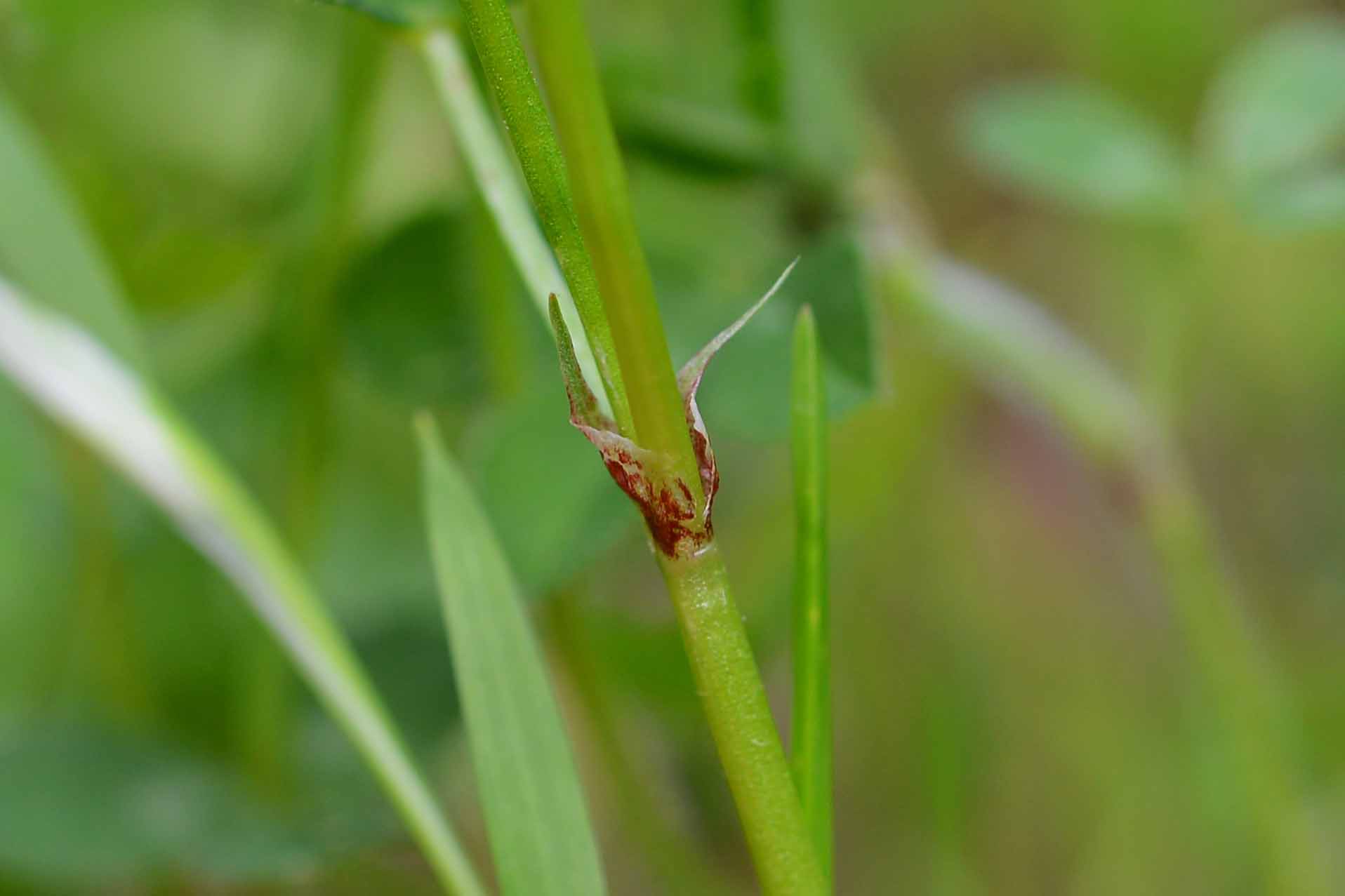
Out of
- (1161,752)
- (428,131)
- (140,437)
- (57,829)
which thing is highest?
(140,437)

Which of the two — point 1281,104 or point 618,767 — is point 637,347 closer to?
point 618,767

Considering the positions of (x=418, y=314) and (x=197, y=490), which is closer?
(x=197, y=490)

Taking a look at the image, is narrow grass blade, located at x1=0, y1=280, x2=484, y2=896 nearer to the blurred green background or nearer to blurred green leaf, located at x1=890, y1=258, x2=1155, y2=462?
the blurred green background

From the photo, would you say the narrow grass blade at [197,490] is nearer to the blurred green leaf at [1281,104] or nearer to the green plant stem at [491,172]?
the green plant stem at [491,172]

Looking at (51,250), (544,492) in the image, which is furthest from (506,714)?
(51,250)

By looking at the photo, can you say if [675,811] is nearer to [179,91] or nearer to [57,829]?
[57,829]

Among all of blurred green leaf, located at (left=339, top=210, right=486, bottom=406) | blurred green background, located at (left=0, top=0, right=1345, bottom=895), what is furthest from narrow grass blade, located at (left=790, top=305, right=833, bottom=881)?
blurred green leaf, located at (left=339, top=210, right=486, bottom=406)

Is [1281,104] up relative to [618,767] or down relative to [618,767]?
up

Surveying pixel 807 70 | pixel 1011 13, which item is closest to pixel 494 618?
pixel 807 70
